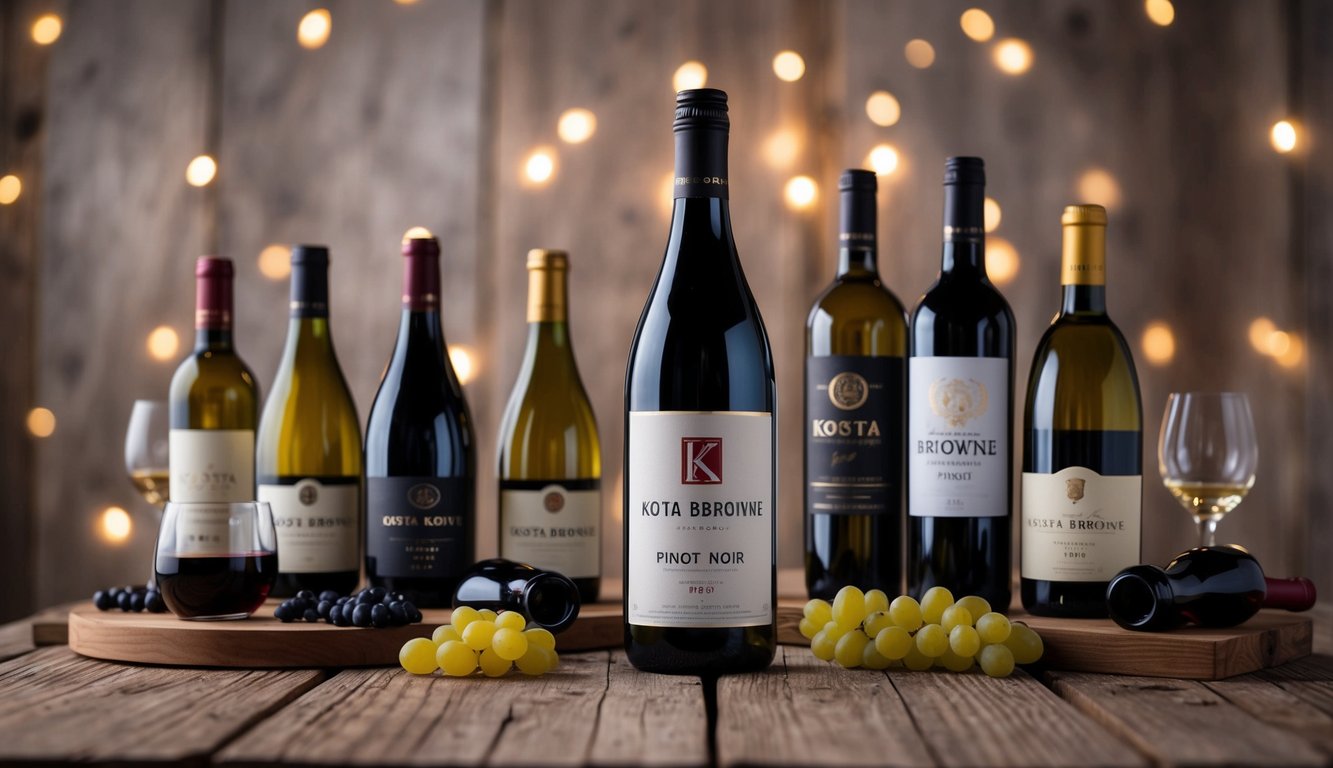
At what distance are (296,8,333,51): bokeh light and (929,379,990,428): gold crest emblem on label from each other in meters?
1.26

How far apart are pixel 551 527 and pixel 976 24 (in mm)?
1102

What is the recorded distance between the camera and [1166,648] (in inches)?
39.1

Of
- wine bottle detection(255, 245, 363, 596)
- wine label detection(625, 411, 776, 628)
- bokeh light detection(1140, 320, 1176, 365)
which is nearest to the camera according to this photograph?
wine label detection(625, 411, 776, 628)

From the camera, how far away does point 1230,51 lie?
183 cm


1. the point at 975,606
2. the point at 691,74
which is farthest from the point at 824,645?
the point at 691,74

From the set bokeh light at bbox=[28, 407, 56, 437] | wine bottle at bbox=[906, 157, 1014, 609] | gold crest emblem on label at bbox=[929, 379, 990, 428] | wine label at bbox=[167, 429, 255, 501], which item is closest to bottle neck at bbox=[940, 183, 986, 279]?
wine bottle at bbox=[906, 157, 1014, 609]

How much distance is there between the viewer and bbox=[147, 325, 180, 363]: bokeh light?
1.90 metres

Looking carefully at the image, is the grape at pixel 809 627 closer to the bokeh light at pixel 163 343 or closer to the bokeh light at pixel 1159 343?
the bokeh light at pixel 1159 343

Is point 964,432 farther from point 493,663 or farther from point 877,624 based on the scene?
point 493,663

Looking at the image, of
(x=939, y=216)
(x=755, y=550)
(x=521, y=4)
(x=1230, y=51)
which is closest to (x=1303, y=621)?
(x=755, y=550)

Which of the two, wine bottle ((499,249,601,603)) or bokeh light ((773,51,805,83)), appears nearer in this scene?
wine bottle ((499,249,601,603))

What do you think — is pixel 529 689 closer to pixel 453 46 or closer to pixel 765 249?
pixel 765 249

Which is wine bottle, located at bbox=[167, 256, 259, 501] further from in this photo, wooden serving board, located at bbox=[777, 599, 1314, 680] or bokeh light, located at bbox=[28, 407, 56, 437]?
wooden serving board, located at bbox=[777, 599, 1314, 680]

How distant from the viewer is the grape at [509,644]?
968mm
